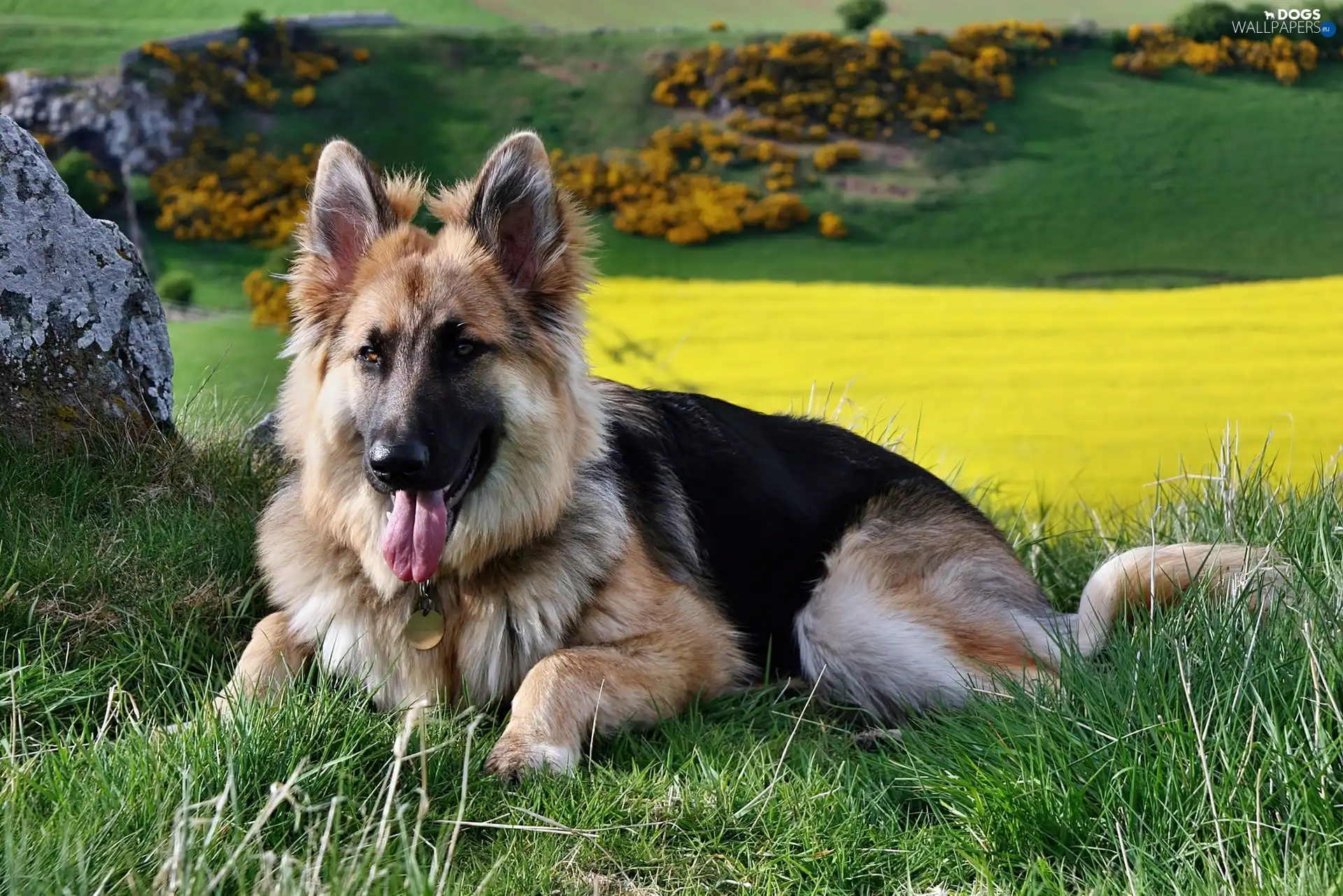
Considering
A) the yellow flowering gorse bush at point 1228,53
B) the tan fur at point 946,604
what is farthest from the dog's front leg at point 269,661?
the yellow flowering gorse bush at point 1228,53

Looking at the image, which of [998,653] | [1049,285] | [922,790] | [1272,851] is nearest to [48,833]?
[922,790]

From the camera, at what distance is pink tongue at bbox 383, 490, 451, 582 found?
3.44m

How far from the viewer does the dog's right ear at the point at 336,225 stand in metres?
3.71

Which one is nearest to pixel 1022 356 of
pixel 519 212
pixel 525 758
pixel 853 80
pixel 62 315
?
pixel 853 80

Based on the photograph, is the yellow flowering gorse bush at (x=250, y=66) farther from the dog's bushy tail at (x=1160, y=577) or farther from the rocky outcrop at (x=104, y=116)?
the dog's bushy tail at (x=1160, y=577)

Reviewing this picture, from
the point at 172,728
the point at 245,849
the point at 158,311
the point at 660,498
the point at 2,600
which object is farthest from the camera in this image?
the point at 158,311

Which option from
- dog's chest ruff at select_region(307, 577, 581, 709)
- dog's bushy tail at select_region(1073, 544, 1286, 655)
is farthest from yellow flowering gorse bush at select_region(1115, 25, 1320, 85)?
dog's chest ruff at select_region(307, 577, 581, 709)

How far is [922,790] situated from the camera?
3004 mm

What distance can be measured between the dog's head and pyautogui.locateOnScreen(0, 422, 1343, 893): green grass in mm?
706

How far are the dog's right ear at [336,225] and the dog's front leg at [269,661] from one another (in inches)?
41.4

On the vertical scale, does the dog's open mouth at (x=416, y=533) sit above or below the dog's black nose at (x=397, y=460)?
below

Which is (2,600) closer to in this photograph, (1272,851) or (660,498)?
(660,498)

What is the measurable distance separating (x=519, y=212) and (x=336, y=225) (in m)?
0.63

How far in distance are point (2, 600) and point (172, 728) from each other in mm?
1302
